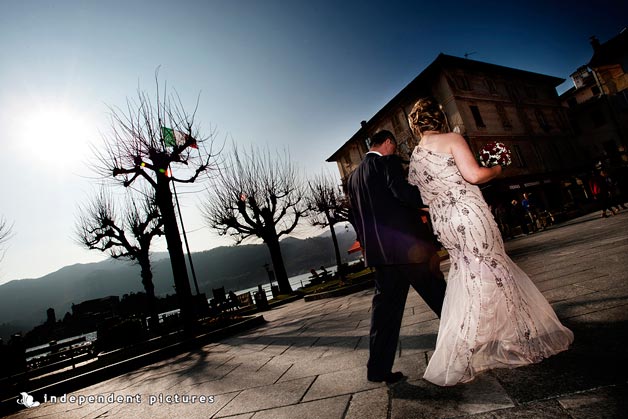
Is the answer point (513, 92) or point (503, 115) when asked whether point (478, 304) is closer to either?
point (503, 115)

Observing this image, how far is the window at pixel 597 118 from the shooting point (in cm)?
2729

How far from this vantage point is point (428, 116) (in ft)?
7.72

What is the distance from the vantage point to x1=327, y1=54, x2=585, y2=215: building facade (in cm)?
2181

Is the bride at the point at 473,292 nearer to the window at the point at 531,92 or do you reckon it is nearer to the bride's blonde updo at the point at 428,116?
the bride's blonde updo at the point at 428,116

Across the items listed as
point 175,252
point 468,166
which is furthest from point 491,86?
point 468,166

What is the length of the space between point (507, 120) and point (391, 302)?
28273mm

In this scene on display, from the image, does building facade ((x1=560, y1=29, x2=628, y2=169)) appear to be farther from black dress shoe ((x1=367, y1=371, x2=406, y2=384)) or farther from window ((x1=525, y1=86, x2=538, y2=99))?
black dress shoe ((x1=367, y1=371, x2=406, y2=384))

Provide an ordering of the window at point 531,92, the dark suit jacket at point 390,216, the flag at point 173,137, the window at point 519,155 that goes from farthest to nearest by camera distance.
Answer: the window at point 531,92
the window at point 519,155
the flag at point 173,137
the dark suit jacket at point 390,216

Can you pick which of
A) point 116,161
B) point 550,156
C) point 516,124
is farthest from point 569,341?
point 550,156

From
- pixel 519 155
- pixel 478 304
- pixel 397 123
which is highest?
pixel 397 123

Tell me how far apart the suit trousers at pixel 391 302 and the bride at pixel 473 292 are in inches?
5.3

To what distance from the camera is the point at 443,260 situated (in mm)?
11406

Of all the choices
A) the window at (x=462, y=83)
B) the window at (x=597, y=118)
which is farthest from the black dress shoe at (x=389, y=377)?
the window at (x=597, y=118)

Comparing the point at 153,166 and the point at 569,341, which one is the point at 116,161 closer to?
the point at 153,166
